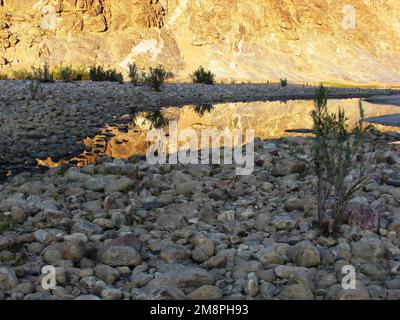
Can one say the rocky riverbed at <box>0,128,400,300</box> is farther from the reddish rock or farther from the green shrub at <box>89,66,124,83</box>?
the green shrub at <box>89,66,124,83</box>

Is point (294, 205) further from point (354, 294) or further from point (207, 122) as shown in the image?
point (207, 122)

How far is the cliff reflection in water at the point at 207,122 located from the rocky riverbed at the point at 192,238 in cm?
251

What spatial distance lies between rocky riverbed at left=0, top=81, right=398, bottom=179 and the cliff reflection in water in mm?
373

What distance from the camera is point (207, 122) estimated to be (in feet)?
40.9

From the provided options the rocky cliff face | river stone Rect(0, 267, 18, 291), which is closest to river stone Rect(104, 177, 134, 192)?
river stone Rect(0, 267, 18, 291)

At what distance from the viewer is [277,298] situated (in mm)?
2814

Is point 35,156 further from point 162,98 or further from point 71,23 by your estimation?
point 71,23

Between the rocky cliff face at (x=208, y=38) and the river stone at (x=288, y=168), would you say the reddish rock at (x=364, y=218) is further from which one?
the rocky cliff face at (x=208, y=38)

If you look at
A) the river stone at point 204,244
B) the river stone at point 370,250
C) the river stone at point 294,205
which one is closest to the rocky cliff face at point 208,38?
the river stone at point 294,205

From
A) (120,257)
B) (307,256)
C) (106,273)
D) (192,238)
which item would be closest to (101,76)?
(192,238)

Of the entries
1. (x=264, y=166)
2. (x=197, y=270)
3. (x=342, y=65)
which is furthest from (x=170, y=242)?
(x=342, y=65)

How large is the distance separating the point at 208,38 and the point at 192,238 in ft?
119

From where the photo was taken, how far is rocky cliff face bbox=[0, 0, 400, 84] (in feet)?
115

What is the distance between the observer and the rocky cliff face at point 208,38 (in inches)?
1374
